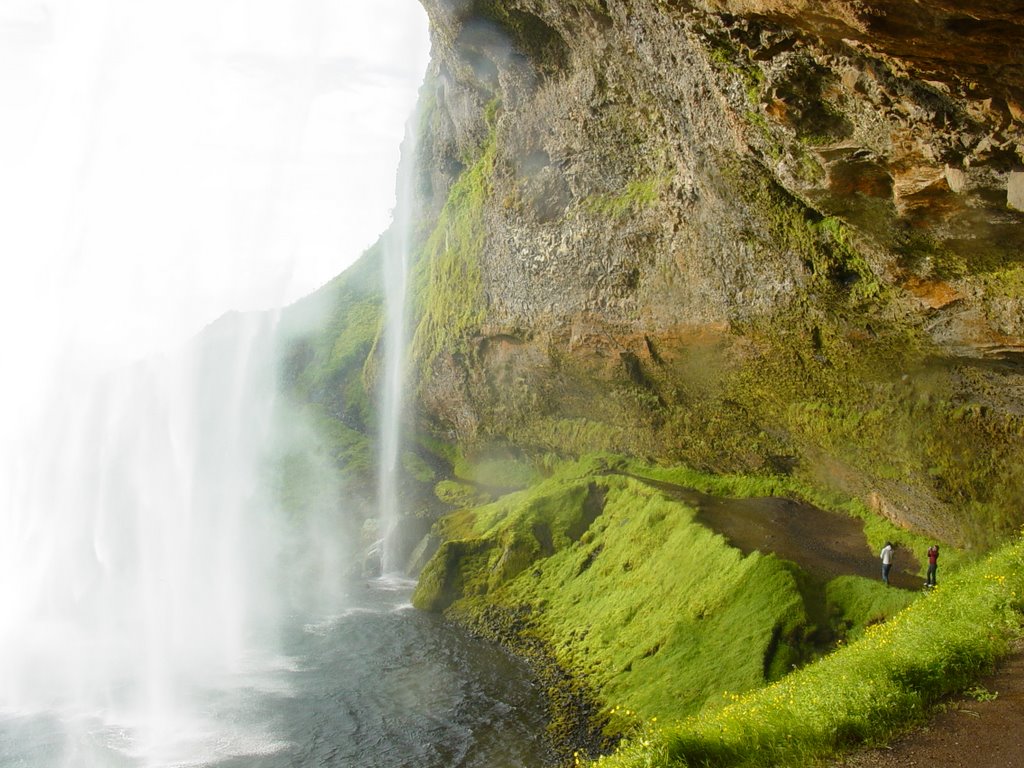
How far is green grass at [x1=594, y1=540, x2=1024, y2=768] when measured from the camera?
8.69 meters

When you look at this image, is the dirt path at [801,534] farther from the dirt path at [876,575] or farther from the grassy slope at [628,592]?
the grassy slope at [628,592]

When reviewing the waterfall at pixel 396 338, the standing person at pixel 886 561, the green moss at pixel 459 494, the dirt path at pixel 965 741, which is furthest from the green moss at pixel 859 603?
the waterfall at pixel 396 338

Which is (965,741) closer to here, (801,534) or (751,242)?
(801,534)

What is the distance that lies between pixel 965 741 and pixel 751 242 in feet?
47.2

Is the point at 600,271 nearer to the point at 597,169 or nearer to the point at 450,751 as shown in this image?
the point at 597,169

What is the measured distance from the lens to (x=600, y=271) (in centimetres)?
2777

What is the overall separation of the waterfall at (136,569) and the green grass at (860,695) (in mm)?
12971

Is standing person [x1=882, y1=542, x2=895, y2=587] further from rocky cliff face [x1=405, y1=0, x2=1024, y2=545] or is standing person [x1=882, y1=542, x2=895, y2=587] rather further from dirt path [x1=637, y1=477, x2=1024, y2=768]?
rocky cliff face [x1=405, y1=0, x2=1024, y2=545]

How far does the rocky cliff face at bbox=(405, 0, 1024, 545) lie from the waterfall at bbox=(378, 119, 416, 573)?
233 inches

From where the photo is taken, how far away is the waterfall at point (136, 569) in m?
20.5

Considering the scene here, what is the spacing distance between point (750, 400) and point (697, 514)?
4748mm

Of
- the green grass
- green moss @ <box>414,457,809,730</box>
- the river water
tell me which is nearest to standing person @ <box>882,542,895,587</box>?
green moss @ <box>414,457,809,730</box>

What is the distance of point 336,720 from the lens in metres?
19.0

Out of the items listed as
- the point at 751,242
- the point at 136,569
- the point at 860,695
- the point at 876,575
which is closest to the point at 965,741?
the point at 860,695
